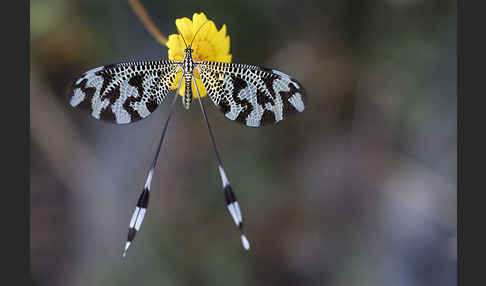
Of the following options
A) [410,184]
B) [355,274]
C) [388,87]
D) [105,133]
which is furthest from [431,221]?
[105,133]

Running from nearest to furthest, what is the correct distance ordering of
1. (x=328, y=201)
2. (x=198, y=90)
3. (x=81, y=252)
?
(x=198, y=90)
(x=81, y=252)
(x=328, y=201)

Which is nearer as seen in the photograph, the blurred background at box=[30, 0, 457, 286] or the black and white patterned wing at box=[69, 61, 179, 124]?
the black and white patterned wing at box=[69, 61, 179, 124]

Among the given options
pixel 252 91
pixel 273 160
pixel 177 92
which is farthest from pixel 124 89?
pixel 273 160

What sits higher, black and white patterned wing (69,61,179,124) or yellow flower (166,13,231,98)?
yellow flower (166,13,231,98)

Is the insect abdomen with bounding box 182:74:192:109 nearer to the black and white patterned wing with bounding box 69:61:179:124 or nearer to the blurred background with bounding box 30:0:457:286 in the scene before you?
the black and white patterned wing with bounding box 69:61:179:124

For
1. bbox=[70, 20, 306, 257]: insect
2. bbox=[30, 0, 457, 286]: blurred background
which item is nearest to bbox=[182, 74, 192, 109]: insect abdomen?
bbox=[70, 20, 306, 257]: insect

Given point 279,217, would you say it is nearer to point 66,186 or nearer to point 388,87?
point 388,87

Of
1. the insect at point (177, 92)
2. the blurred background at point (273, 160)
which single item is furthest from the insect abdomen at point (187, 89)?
the blurred background at point (273, 160)
